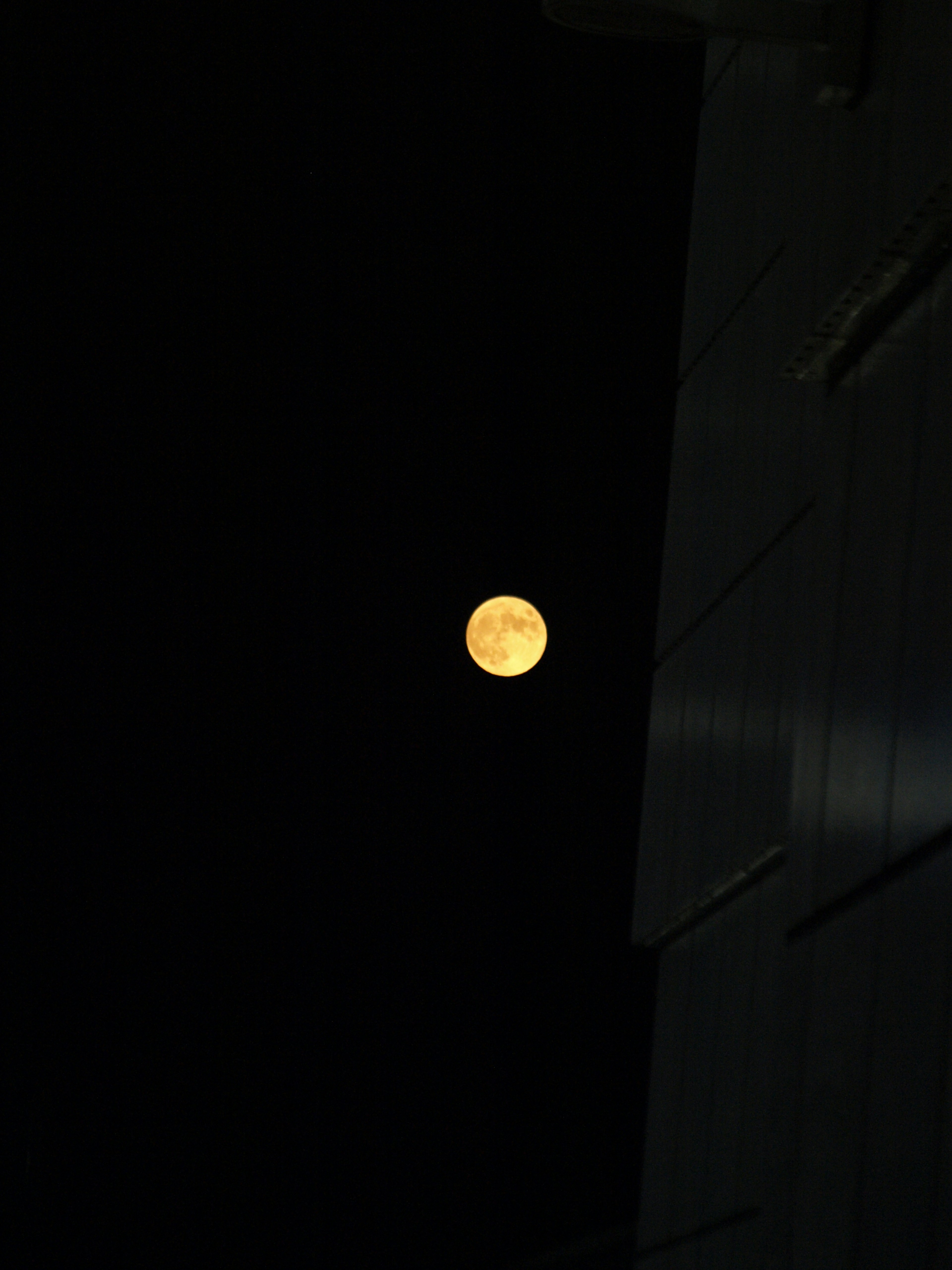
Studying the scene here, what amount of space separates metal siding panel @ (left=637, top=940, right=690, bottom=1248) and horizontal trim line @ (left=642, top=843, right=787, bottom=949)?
6cm

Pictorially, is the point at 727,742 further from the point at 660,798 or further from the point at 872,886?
the point at 872,886

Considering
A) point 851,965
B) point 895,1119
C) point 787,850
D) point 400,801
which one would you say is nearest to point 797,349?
point 787,850

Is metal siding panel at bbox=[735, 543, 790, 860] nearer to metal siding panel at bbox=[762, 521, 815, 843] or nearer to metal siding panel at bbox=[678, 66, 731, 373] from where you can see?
metal siding panel at bbox=[762, 521, 815, 843]

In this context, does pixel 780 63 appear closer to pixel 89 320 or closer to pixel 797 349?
pixel 797 349

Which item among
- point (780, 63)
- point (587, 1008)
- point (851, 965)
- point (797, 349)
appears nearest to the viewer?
point (851, 965)

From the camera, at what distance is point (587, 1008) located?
1931cm

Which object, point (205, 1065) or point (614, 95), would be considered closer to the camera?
point (614, 95)

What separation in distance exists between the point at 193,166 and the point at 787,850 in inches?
571

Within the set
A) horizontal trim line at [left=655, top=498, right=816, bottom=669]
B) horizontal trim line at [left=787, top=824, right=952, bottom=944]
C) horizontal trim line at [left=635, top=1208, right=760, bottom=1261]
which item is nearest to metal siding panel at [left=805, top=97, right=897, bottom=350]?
horizontal trim line at [left=655, top=498, right=816, bottom=669]

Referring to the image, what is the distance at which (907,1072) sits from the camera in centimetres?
271

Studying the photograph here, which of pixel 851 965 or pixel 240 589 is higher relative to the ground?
pixel 240 589

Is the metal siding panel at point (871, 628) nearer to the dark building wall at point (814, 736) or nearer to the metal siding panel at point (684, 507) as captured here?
the dark building wall at point (814, 736)

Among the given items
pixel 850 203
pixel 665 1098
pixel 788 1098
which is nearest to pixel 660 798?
pixel 665 1098

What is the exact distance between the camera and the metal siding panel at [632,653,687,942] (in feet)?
21.4
